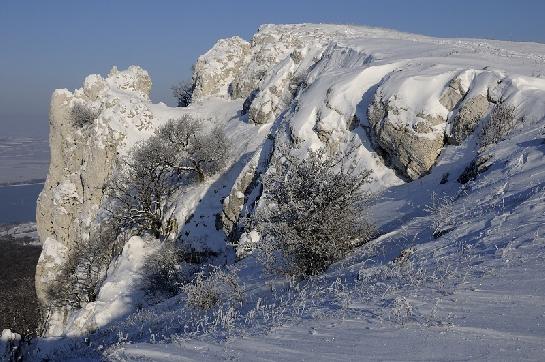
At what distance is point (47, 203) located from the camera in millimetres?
31016

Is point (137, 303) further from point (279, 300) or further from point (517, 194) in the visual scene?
point (517, 194)

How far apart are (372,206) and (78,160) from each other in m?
22.9

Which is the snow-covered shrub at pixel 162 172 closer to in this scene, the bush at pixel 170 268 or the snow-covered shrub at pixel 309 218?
the bush at pixel 170 268

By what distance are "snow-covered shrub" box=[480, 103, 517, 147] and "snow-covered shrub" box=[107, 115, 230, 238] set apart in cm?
1306

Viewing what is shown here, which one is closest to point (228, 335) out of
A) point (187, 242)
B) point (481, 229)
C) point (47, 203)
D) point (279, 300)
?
point (279, 300)

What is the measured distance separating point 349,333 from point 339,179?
4939mm

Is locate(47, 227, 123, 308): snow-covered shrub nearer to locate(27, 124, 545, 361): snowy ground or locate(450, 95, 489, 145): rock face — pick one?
locate(27, 124, 545, 361): snowy ground

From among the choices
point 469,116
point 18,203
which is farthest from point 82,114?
point 18,203

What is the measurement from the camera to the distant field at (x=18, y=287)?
42.3 meters

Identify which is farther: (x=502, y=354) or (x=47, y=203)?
(x=47, y=203)

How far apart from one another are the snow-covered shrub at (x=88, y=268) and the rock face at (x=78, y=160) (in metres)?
1.92

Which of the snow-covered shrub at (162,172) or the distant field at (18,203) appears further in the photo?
the distant field at (18,203)

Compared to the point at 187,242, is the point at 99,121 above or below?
above

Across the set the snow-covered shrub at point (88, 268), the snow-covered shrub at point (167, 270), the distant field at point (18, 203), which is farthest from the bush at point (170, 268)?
the distant field at point (18, 203)
